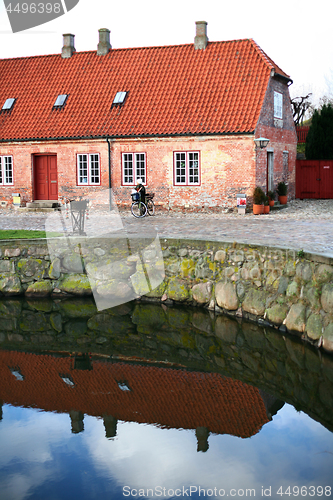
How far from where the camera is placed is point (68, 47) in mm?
25938

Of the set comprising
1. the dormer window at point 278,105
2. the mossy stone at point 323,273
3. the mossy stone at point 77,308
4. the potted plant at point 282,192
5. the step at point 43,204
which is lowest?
the mossy stone at point 77,308

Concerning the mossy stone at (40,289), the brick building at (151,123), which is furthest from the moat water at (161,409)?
the brick building at (151,123)

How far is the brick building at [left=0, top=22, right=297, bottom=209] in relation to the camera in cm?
2117

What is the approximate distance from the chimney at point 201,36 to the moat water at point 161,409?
15.8 m

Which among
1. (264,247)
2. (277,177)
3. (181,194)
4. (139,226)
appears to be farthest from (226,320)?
Answer: (277,177)

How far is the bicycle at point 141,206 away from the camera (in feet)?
64.6

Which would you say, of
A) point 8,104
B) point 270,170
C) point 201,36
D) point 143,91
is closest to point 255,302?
point 270,170

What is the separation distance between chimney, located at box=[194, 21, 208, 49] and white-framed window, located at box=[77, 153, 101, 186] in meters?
6.37

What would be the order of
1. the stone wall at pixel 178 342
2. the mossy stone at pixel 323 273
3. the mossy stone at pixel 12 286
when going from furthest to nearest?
the mossy stone at pixel 12 286 → the mossy stone at pixel 323 273 → the stone wall at pixel 178 342

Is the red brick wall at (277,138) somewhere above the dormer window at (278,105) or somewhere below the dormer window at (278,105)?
below

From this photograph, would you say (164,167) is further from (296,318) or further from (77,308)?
(296,318)

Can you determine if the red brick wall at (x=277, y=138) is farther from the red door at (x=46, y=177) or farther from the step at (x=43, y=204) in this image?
the red door at (x=46, y=177)

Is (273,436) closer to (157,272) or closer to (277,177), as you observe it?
(157,272)

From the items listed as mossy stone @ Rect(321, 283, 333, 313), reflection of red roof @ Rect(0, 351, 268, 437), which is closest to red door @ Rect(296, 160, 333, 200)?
mossy stone @ Rect(321, 283, 333, 313)
